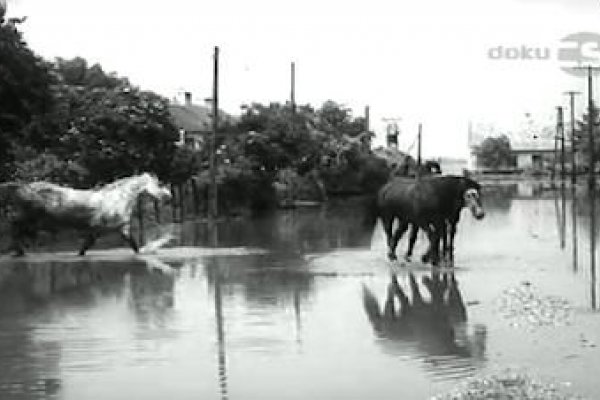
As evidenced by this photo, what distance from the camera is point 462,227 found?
33.1 m

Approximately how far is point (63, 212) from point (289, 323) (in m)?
11.5

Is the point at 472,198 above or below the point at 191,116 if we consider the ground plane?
below

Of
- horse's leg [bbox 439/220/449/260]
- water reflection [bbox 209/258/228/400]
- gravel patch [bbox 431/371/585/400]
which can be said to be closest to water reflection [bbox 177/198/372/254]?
horse's leg [bbox 439/220/449/260]

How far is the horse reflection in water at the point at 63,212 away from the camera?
23.1 metres

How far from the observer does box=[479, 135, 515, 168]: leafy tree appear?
492ft

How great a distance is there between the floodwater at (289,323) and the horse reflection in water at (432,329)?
0.02m

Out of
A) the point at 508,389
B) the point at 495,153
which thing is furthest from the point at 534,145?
the point at 508,389

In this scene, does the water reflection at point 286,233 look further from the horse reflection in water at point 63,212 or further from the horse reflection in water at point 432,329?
the horse reflection in water at point 432,329

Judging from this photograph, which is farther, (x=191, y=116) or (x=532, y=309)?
(x=191, y=116)

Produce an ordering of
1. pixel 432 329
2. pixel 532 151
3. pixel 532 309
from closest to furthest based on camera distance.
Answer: pixel 432 329 < pixel 532 309 < pixel 532 151

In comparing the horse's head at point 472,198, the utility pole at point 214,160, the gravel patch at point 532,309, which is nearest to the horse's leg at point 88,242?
the horse's head at point 472,198

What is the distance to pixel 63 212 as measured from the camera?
23.0m

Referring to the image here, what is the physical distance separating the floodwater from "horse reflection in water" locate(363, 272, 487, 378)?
2 centimetres

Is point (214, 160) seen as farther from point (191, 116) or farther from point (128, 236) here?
point (191, 116)
